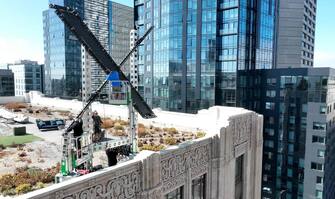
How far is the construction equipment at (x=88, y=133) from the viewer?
11164 mm

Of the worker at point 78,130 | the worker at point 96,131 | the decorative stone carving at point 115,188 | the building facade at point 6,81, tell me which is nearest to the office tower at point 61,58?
the building facade at point 6,81

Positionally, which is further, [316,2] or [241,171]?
[316,2]

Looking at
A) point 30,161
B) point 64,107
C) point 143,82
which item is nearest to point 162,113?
point 30,161

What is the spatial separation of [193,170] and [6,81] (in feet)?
464

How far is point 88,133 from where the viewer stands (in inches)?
487

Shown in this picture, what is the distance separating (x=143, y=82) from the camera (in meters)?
76.7

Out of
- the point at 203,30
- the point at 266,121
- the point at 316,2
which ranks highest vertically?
the point at 316,2

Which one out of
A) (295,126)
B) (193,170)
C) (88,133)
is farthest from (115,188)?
(295,126)

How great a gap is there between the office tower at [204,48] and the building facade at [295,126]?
492 cm

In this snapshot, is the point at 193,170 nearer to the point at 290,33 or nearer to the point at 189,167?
the point at 189,167

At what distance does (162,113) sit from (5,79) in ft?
428

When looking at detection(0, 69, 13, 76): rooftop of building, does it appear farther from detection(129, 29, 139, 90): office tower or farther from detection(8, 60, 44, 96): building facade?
detection(129, 29, 139, 90): office tower

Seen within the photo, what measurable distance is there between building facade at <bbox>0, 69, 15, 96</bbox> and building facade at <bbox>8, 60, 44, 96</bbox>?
5.34 meters

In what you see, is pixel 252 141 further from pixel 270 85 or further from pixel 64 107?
pixel 270 85
